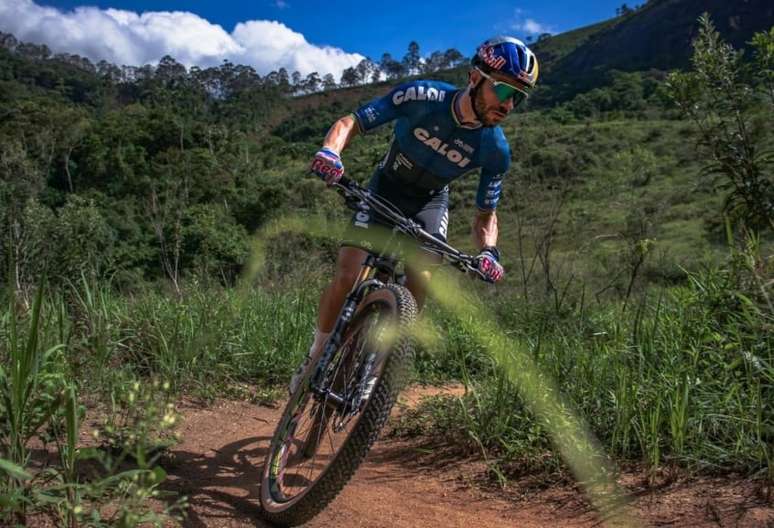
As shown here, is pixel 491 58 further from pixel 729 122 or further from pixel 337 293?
pixel 729 122

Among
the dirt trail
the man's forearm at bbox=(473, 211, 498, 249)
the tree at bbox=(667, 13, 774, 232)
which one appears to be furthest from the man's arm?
the tree at bbox=(667, 13, 774, 232)

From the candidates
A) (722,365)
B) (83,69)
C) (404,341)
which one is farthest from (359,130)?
(83,69)

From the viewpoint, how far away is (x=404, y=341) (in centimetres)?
230

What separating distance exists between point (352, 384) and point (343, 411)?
0.36ft

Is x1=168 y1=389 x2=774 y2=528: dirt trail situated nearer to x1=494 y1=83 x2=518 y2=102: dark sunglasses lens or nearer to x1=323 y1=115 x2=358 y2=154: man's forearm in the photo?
x1=323 y1=115 x2=358 y2=154: man's forearm

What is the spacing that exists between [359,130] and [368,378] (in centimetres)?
153

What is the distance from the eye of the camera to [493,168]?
3.59 m

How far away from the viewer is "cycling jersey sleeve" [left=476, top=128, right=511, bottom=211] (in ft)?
11.6

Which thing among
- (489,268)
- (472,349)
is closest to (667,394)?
(489,268)

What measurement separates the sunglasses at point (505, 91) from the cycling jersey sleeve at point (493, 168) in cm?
26

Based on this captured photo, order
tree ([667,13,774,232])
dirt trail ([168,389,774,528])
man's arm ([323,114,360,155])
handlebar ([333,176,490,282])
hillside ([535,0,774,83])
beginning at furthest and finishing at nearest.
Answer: hillside ([535,0,774,83]), tree ([667,13,774,232]), man's arm ([323,114,360,155]), handlebar ([333,176,490,282]), dirt trail ([168,389,774,528])

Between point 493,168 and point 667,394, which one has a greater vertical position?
point 493,168

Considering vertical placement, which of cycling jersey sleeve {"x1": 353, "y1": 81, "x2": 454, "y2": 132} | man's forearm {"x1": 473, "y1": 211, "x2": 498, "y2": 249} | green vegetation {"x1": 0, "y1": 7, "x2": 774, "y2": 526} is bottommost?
green vegetation {"x1": 0, "y1": 7, "x2": 774, "y2": 526}

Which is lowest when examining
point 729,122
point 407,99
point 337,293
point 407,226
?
point 337,293
